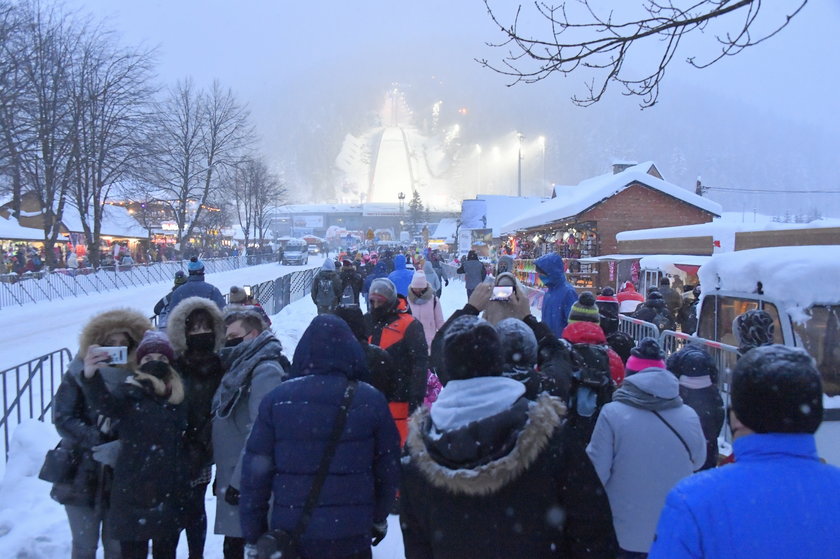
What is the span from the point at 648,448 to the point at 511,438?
1.34 m

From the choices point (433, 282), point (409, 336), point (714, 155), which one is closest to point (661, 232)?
point (433, 282)

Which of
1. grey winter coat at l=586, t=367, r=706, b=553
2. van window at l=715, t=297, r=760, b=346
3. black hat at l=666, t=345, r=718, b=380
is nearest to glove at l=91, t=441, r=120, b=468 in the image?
grey winter coat at l=586, t=367, r=706, b=553

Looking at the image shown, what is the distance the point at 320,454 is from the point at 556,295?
4.43 m

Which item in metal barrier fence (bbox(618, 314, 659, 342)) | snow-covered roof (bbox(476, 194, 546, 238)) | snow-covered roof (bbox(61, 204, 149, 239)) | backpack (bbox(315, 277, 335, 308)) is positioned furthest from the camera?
snow-covered roof (bbox(476, 194, 546, 238))

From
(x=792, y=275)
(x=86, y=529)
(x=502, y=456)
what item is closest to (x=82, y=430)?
(x=86, y=529)

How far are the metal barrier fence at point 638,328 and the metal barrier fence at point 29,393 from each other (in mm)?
7401

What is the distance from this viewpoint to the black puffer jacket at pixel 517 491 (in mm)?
1970

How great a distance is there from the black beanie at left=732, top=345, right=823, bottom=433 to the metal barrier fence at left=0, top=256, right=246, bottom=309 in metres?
24.1

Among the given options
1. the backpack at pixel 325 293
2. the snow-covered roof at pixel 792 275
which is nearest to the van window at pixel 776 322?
the snow-covered roof at pixel 792 275

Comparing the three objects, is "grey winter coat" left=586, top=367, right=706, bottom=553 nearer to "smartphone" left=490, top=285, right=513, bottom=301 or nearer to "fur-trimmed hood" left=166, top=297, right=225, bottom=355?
"smartphone" left=490, top=285, right=513, bottom=301

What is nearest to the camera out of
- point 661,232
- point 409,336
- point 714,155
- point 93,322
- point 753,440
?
point 753,440

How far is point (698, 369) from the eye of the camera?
401 centimetres

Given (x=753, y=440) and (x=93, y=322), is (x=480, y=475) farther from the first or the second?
(x=93, y=322)

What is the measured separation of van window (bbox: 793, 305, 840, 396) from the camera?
494 cm
